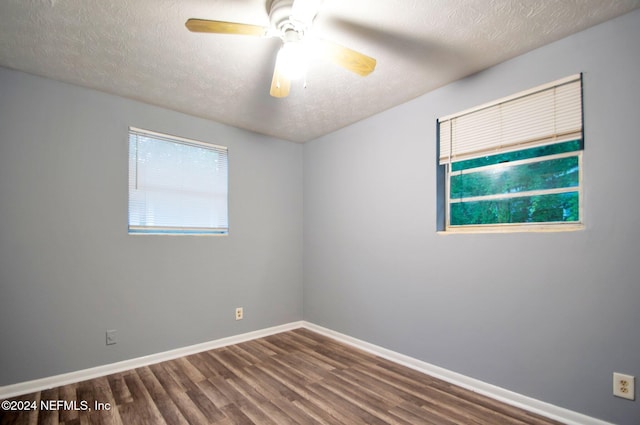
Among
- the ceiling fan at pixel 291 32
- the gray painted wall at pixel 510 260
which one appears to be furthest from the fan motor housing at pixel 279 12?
the gray painted wall at pixel 510 260

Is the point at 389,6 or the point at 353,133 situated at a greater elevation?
the point at 389,6

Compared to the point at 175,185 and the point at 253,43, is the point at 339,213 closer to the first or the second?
the point at 175,185

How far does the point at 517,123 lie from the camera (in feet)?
7.48

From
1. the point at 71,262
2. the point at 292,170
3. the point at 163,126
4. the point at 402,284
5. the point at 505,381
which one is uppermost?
the point at 163,126

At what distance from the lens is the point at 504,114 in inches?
92.6

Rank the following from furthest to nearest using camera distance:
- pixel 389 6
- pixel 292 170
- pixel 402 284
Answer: pixel 292 170, pixel 402 284, pixel 389 6

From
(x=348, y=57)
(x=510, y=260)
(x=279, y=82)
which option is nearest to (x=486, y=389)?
(x=510, y=260)

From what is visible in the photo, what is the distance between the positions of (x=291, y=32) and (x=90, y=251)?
8.09ft

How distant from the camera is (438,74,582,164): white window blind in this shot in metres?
2.04

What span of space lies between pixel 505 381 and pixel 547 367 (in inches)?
12.3

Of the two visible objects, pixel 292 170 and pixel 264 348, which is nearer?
pixel 264 348

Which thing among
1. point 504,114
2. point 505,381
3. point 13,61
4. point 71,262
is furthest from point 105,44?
point 505,381

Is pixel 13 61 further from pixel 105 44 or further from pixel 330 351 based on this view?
pixel 330 351

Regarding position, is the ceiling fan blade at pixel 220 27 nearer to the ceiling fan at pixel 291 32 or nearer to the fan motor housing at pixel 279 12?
the ceiling fan at pixel 291 32
